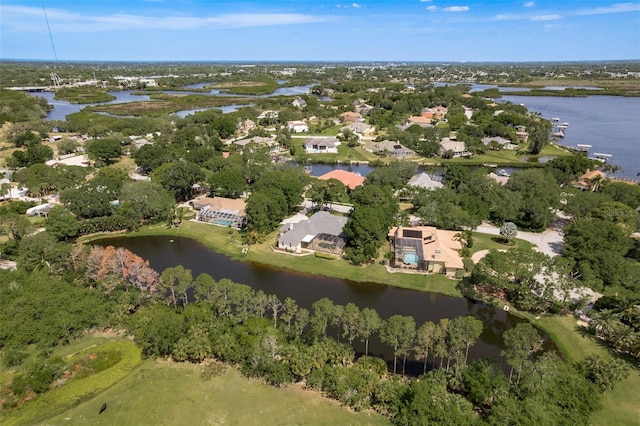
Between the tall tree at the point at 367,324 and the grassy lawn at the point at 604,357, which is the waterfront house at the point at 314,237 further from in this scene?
the grassy lawn at the point at 604,357

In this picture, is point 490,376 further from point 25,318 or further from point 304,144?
point 304,144

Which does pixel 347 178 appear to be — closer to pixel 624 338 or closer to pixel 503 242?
pixel 503 242

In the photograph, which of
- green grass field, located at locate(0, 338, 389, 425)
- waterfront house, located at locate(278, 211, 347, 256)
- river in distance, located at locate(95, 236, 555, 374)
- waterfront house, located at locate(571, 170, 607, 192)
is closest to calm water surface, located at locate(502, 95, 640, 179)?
waterfront house, located at locate(571, 170, 607, 192)

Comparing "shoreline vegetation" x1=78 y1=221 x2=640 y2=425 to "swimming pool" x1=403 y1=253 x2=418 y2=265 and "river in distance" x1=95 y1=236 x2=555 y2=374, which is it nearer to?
"river in distance" x1=95 y1=236 x2=555 y2=374

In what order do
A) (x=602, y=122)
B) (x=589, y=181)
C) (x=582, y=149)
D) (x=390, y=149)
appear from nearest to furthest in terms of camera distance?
1. (x=589, y=181)
2. (x=582, y=149)
3. (x=390, y=149)
4. (x=602, y=122)

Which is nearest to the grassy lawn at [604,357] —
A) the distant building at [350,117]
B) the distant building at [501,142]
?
the distant building at [501,142]

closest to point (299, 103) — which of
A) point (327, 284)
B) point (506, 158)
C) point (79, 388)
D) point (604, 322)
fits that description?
point (506, 158)
